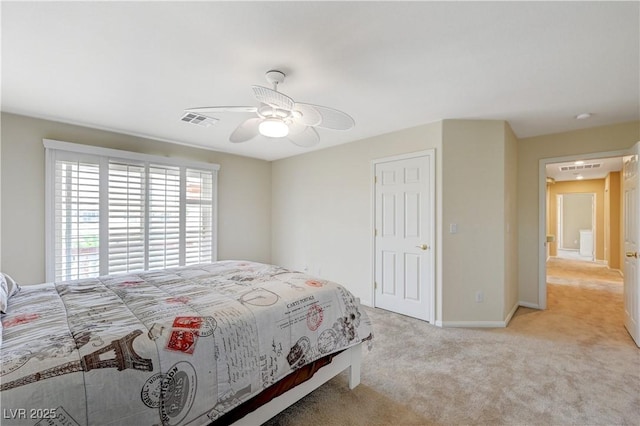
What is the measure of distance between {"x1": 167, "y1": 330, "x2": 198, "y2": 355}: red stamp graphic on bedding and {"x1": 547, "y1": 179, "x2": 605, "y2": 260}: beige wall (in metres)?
9.83

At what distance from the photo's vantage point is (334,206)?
15.0ft

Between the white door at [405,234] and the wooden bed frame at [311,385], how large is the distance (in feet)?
5.53

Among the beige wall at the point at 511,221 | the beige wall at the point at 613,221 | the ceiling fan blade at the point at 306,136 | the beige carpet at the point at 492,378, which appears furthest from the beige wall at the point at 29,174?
the beige wall at the point at 613,221

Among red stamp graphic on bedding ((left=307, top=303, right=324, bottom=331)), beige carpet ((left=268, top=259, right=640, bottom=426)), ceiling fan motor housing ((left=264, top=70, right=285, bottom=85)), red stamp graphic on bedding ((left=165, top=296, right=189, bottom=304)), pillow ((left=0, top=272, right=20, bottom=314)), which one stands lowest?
beige carpet ((left=268, top=259, right=640, bottom=426))

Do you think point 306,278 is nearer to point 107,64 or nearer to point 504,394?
point 504,394

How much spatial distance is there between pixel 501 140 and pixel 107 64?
13.0 feet

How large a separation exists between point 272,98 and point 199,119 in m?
1.95

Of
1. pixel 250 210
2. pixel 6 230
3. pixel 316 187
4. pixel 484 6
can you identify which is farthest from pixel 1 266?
pixel 484 6

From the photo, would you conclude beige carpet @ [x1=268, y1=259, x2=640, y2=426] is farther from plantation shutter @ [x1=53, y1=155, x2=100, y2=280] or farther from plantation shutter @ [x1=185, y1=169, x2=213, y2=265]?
plantation shutter @ [x1=53, y1=155, x2=100, y2=280]

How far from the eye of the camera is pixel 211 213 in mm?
4723

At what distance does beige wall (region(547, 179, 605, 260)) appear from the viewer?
7367 millimetres

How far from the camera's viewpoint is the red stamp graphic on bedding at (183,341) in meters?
1.25

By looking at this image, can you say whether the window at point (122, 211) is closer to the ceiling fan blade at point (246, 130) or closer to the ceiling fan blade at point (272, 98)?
the ceiling fan blade at point (246, 130)

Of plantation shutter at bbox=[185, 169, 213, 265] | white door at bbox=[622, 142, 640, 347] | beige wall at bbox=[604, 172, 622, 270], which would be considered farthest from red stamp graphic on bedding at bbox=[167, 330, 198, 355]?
beige wall at bbox=[604, 172, 622, 270]
